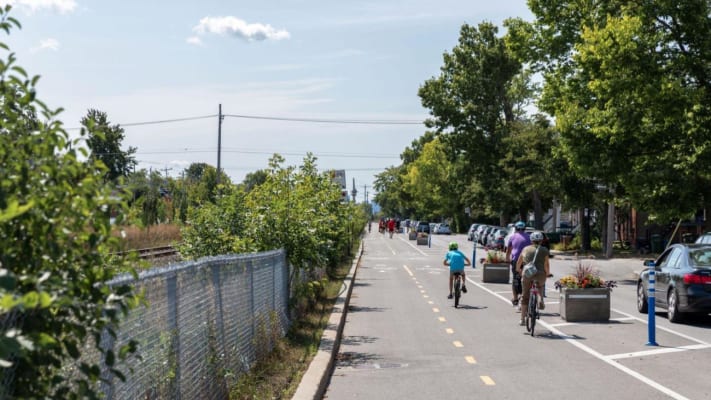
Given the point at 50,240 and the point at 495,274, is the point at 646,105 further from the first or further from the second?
the point at 50,240

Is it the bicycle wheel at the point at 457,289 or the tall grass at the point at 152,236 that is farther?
the tall grass at the point at 152,236

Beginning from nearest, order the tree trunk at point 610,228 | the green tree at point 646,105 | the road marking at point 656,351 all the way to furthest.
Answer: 1. the road marking at point 656,351
2. the green tree at point 646,105
3. the tree trunk at point 610,228

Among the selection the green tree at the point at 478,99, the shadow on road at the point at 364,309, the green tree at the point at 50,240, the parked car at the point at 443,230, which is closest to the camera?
the green tree at the point at 50,240

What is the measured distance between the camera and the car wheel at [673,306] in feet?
54.6

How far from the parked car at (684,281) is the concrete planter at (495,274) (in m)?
10.5

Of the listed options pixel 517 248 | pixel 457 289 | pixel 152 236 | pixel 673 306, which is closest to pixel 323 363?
pixel 517 248

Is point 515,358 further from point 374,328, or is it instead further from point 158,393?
point 158,393

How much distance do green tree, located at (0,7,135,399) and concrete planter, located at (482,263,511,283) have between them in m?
25.8

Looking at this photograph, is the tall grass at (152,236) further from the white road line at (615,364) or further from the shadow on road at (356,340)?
the white road line at (615,364)

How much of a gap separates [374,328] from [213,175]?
83445 millimetres

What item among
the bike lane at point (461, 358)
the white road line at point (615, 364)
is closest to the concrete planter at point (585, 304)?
the white road line at point (615, 364)

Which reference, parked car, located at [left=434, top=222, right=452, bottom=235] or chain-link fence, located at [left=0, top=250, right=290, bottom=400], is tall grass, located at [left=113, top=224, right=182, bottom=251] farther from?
parked car, located at [left=434, top=222, right=452, bottom=235]

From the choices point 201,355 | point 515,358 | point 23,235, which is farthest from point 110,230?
point 515,358

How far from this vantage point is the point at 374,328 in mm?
16562
